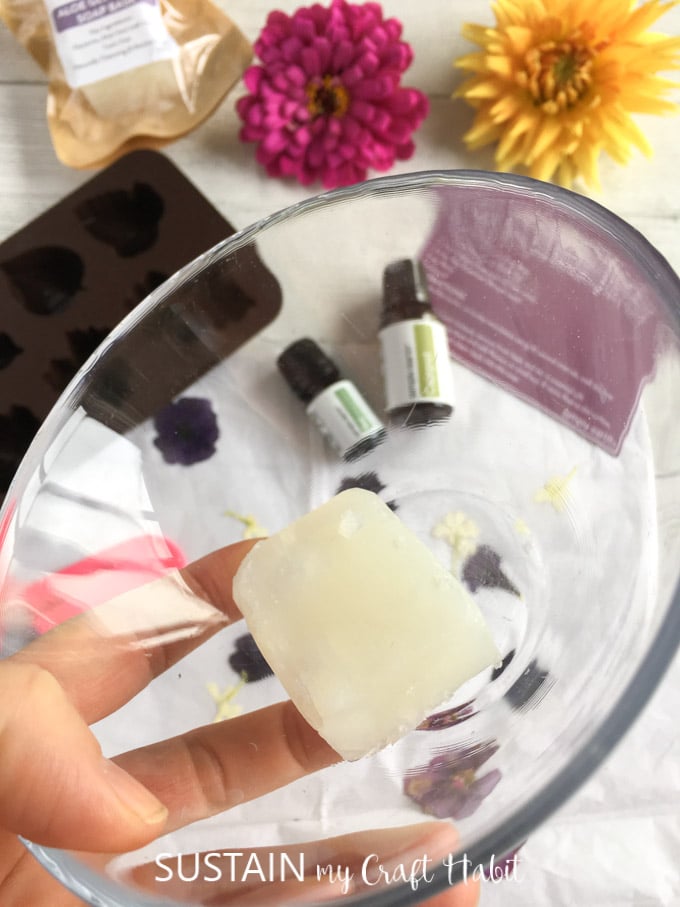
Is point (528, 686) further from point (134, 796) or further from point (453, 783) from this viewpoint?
point (134, 796)

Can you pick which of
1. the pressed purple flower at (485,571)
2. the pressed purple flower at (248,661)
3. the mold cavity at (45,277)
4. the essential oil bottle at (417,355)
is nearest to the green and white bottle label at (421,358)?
the essential oil bottle at (417,355)

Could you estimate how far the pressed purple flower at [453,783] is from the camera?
432 millimetres

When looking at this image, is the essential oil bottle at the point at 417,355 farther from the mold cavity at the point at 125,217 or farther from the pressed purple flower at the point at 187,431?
the mold cavity at the point at 125,217

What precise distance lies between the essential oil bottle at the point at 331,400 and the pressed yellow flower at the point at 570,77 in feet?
0.86

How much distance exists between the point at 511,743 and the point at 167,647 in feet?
0.78

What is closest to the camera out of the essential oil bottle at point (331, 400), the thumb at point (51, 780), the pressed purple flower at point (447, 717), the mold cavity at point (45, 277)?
the thumb at point (51, 780)

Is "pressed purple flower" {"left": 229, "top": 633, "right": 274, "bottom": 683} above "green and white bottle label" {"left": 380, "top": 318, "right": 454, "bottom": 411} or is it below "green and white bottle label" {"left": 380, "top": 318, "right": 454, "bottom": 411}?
Answer: below

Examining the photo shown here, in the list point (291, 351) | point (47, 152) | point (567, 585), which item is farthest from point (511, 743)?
point (47, 152)

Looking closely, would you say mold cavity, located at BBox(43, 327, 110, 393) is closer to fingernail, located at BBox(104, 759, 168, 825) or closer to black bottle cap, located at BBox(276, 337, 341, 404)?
black bottle cap, located at BBox(276, 337, 341, 404)

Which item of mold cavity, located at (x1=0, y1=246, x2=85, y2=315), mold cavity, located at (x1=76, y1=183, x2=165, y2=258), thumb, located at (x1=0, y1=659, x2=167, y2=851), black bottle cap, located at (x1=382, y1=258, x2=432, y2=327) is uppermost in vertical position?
black bottle cap, located at (x1=382, y1=258, x2=432, y2=327)

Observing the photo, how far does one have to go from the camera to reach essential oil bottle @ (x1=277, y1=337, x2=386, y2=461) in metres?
0.62

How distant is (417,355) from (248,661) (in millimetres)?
259

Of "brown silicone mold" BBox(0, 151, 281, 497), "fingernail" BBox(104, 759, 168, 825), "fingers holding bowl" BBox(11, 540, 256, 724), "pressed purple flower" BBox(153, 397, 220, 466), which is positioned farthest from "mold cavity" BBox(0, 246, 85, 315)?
"fingernail" BBox(104, 759, 168, 825)

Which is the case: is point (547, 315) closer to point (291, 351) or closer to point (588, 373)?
point (588, 373)
